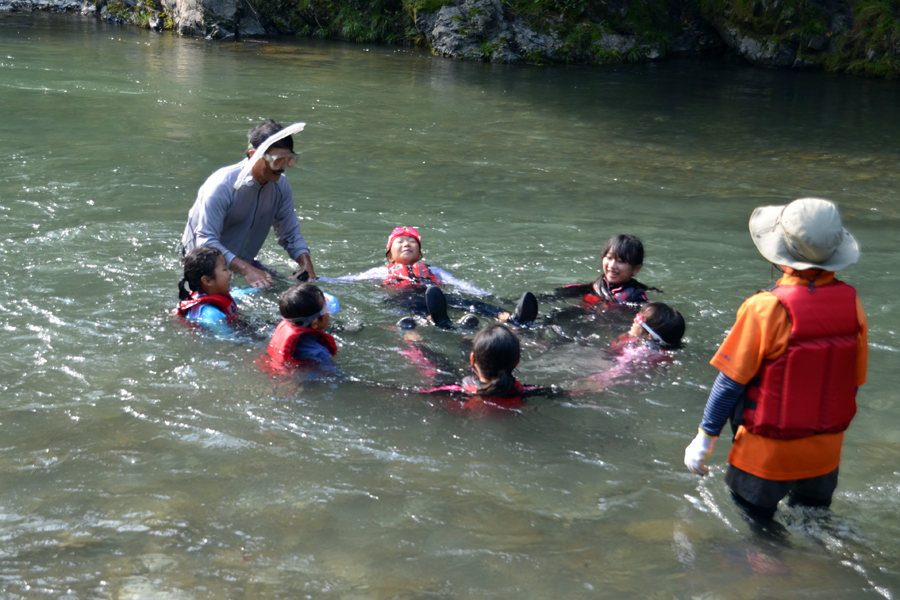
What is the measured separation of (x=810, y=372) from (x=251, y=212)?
465cm

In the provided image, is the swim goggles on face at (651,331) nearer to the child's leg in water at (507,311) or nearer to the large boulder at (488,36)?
the child's leg in water at (507,311)

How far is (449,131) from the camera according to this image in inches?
544

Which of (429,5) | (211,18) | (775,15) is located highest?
(775,15)

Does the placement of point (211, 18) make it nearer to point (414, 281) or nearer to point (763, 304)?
point (414, 281)

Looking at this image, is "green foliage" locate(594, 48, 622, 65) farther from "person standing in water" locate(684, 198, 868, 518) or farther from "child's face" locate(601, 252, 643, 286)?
"person standing in water" locate(684, 198, 868, 518)

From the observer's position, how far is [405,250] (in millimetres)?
6859

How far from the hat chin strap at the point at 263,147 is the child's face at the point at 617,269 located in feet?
8.30

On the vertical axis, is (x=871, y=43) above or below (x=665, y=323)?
above

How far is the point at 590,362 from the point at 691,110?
40.2ft

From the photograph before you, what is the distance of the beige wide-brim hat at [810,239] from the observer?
315 cm

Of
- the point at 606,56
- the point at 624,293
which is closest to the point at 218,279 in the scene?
the point at 624,293

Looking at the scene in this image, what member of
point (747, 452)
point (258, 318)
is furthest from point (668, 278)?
point (747, 452)

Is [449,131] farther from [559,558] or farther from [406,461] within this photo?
[559,558]

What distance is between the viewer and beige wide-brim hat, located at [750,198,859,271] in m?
3.15
